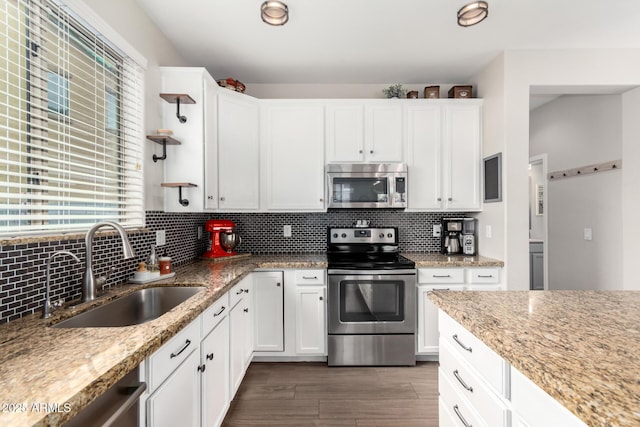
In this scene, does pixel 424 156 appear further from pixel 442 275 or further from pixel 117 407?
pixel 117 407

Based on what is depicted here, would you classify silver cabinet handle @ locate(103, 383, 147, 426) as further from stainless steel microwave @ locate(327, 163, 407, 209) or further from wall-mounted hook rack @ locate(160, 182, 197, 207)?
stainless steel microwave @ locate(327, 163, 407, 209)

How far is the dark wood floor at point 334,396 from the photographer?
6.39 ft

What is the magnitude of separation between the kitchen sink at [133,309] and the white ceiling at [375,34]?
184 cm

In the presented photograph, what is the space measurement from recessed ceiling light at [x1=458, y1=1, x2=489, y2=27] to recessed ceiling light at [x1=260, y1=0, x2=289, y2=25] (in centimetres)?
117

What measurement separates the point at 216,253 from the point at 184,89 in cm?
140

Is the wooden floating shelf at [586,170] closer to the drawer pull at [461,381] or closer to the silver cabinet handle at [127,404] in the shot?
the drawer pull at [461,381]

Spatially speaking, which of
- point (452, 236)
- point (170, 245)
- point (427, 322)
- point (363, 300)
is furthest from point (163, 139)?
point (452, 236)

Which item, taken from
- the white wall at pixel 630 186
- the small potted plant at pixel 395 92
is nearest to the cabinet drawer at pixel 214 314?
the small potted plant at pixel 395 92

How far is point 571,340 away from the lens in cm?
86

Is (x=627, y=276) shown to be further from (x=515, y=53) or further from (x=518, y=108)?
(x=515, y=53)

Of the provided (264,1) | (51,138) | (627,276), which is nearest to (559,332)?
(51,138)

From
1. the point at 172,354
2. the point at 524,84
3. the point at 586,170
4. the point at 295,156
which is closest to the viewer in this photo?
the point at 172,354

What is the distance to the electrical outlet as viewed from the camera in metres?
2.25

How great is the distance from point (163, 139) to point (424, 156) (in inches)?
89.0
